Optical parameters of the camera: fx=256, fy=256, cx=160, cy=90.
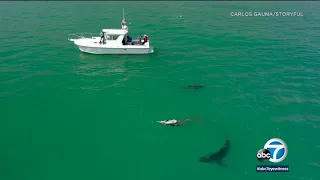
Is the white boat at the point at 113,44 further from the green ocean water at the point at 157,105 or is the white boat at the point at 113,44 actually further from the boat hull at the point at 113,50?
the green ocean water at the point at 157,105

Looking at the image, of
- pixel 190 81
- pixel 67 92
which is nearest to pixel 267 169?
pixel 190 81

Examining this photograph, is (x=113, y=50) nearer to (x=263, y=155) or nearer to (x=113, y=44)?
(x=113, y=44)

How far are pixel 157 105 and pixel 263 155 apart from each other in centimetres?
950

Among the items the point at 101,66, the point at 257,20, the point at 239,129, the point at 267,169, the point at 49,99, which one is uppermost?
the point at 257,20

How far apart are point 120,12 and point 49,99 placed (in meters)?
41.6

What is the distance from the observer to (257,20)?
5428 centimetres

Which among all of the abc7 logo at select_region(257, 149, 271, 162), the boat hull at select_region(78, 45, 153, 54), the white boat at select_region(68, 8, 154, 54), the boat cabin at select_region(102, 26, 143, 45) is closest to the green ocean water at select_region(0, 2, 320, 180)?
the abc7 logo at select_region(257, 149, 271, 162)

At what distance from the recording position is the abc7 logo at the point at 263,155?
17359 mm

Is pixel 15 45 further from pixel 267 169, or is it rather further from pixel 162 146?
pixel 267 169

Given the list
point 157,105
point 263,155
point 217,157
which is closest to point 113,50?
point 157,105

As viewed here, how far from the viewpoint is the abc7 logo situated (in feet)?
57.0

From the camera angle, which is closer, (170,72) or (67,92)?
(67,92)

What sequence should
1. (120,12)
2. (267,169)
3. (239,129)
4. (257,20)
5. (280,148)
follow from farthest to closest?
(120,12) → (257,20) → (239,129) → (280,148) → (267,169)

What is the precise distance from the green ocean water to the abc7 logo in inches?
15.4
